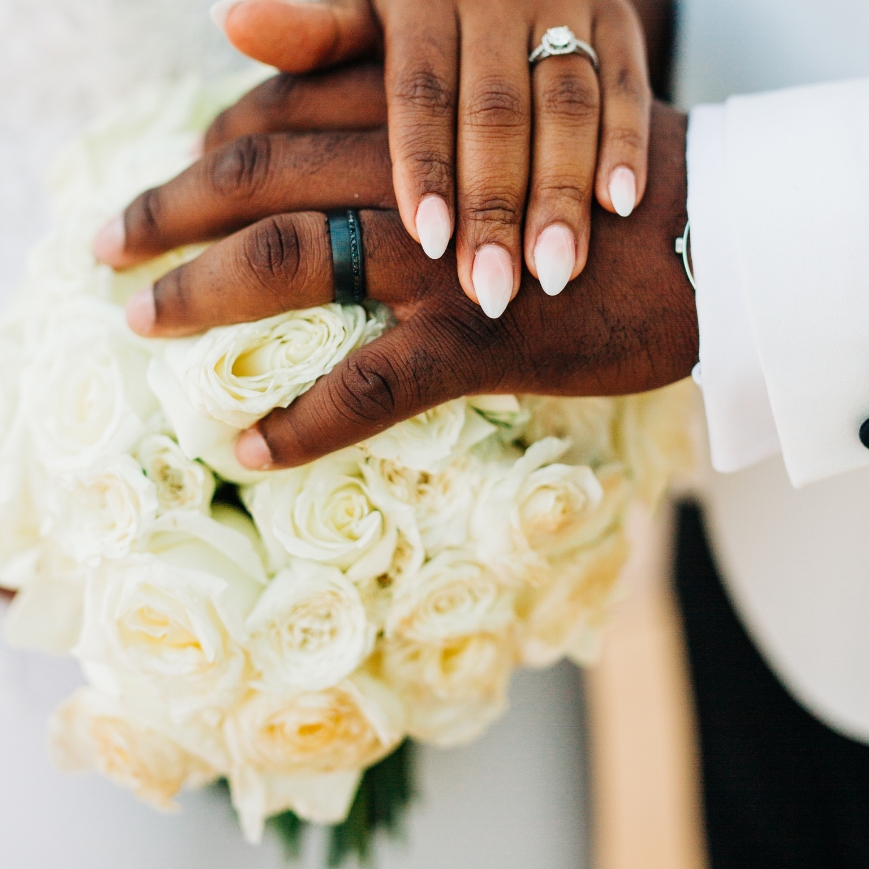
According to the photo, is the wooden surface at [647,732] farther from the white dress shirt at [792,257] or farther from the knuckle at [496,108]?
the knuckle at [496,108]

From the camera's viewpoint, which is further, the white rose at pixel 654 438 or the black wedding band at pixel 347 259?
the white rose at pixel 654 438

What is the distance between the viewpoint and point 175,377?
712 mm

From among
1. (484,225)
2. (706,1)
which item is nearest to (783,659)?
(484,225)

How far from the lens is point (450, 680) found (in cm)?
77

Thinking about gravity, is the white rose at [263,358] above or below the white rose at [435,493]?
above

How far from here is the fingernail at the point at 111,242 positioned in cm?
81

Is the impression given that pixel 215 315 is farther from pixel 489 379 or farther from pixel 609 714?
pixel 609 714

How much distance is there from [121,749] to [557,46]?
89 centimetres

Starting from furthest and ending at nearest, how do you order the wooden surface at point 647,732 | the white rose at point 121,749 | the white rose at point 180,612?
the wooden surface at point 647,732
the white rose at point 121,749
the white rose at point 180,612

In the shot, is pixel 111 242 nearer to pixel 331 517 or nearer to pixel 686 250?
pixel 331 517

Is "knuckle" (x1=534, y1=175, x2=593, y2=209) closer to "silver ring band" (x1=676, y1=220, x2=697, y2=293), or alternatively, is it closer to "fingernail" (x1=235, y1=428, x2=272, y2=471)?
"silver ring band" (x1=676, y1=220, x2=697, y2=293)

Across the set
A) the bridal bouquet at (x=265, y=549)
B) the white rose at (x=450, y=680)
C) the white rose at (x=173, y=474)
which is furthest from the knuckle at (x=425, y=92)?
the white rose at (x=450, y=680)

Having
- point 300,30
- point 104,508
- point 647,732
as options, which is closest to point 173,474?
point 104,508

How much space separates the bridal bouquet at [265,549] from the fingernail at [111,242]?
0.02 meters
